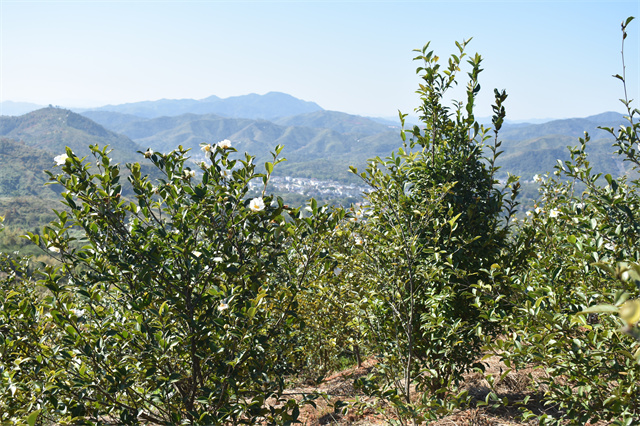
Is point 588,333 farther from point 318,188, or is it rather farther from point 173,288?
point 318,188

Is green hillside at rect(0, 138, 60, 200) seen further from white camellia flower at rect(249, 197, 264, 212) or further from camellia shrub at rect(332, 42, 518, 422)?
white camellia flower at rect(249, 197, 264, 212)

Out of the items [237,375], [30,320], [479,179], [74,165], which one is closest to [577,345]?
[237,375]

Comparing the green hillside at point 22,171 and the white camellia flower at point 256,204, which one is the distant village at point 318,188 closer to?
the green hillside at point 22,171

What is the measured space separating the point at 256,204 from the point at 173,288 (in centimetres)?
77

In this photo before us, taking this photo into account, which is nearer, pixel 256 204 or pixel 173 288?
pixel 256 204

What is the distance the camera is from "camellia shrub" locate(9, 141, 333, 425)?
2.12 m

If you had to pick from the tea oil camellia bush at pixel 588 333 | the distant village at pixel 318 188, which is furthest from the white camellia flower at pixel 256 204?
the distant village at pixel 318 188

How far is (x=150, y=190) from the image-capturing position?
97.8 inches

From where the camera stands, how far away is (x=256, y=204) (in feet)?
7.62

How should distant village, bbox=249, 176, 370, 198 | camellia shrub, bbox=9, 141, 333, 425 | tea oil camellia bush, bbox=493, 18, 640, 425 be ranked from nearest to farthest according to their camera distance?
tea oil camellia bush, bbox=493, 18, 640, 425 → camellia shrub, bbox=9, 141, 333, 425 → distant village, bbox=249, 176, 370, 198

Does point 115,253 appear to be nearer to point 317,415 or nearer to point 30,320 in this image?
point 30,320

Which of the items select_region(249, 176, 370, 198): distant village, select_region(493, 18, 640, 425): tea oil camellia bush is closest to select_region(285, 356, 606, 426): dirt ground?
select_region(493, 18, 640, 425): tea oil camellia bush

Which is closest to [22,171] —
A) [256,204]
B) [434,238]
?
[256,204]

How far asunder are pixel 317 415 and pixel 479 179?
2.97 meters
